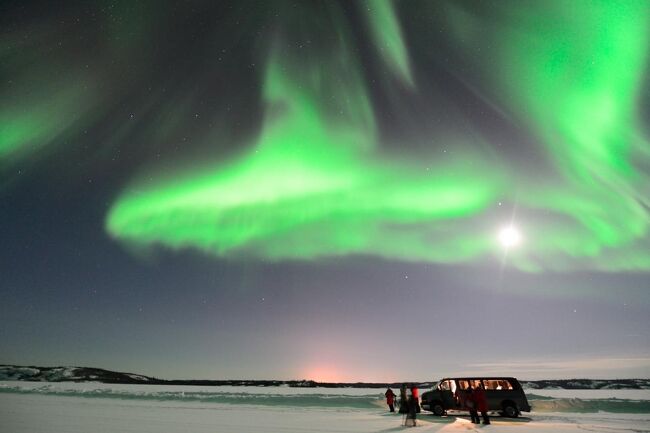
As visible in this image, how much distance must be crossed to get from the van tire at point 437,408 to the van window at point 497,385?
2.78m

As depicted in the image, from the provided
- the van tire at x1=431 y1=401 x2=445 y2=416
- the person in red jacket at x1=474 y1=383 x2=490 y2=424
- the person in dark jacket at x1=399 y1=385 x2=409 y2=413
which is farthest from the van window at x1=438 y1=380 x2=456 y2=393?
the person in red jacket at x1=474 y1=383 x2=490 y2=424

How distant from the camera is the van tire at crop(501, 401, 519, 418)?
2364 centimetres

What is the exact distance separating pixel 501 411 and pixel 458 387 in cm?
265

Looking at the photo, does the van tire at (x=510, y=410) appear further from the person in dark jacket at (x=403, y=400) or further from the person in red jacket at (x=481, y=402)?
the person in dark jacket at (x=403, y=400)

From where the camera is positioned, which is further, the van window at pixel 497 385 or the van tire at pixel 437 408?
the van tire at pixel 437 408

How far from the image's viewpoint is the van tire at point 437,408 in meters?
24.5

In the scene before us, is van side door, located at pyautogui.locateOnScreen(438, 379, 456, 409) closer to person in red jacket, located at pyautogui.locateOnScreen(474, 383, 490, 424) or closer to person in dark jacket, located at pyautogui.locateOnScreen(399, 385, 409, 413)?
person in dark jacket, located at pyautogui.locateOnScreen(399, 385, 409, 413)

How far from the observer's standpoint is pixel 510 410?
23703mm

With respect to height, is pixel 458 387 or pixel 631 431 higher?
pixel 458 387

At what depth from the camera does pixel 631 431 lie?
57.3ft

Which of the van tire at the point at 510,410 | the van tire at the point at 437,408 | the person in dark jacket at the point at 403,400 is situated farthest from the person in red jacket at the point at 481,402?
the van tire at the point at 437,408

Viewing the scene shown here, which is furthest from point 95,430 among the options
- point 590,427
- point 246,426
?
point 590,427

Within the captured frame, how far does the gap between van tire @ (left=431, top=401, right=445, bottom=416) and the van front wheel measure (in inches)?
131

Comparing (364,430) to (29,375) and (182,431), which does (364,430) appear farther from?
(29,375)
